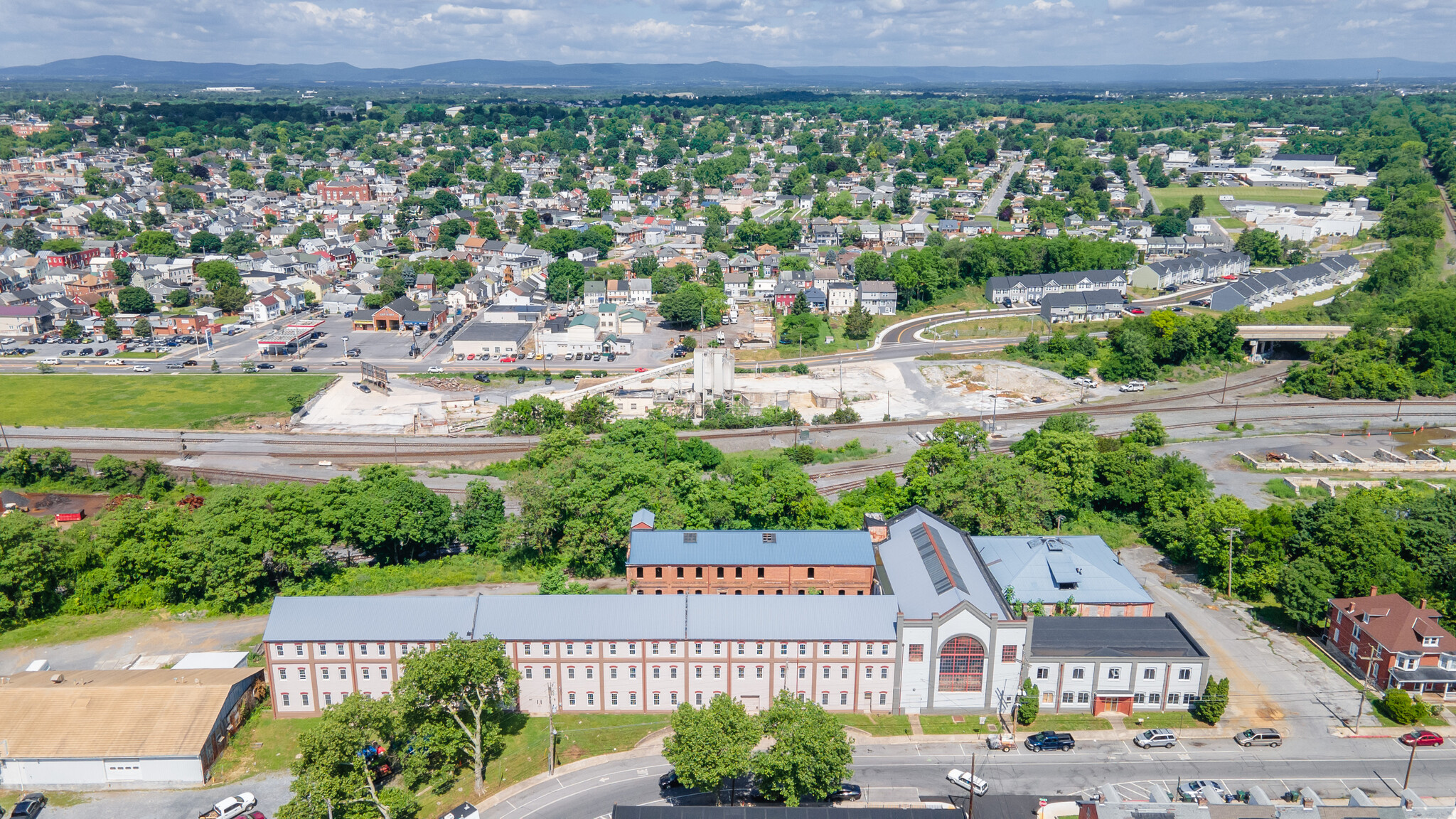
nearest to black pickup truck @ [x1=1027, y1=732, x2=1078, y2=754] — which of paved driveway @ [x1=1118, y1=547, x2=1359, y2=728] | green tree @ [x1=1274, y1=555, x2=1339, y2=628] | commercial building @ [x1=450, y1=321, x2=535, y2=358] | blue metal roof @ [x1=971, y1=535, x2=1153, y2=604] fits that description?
paved driveway @ [x1=1118, y1=547, x2=1359, y2=728]

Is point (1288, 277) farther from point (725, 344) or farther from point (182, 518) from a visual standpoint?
point (182, 518)

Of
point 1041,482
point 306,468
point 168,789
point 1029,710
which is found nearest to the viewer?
point 168,789

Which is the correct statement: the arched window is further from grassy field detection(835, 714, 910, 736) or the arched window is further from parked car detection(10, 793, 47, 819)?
parked car detection(10, 793, 47, 819)

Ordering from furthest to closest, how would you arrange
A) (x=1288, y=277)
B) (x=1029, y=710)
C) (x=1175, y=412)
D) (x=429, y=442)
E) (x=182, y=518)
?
1. (x=1288, y=277)
2. (x=1175, y=412)
3. (x=429, y=442)
4. (x=182, y=518)
5. (x=1029, y=710)

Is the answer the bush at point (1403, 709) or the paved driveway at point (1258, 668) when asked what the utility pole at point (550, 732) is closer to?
the paved driveway at point (1258, 668)

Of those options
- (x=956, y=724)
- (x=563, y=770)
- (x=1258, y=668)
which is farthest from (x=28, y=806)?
(x=1258, y=668)

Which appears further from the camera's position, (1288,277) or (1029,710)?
(1288,277)

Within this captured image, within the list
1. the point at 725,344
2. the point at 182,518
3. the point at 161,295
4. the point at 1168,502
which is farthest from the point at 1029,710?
the point at 161,295
